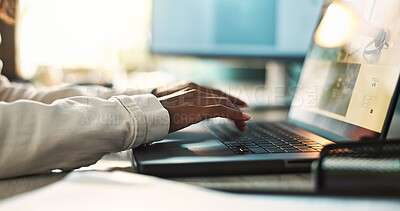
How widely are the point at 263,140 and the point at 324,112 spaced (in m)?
0.18

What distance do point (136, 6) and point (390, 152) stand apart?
1930 millimetres

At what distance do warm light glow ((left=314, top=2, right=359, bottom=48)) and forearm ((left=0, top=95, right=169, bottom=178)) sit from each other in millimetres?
403

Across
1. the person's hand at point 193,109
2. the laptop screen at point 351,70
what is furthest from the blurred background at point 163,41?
the person's hand at point 193,109

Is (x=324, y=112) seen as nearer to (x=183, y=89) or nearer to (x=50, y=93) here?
(x=183, y=89)

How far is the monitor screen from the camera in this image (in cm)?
127

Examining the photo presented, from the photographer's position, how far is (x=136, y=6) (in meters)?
2.12

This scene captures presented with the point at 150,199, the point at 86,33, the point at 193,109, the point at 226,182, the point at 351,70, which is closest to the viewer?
the point at 150,199

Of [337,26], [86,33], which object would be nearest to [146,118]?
[337,26]

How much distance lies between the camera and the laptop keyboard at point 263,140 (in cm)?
51

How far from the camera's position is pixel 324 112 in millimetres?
716

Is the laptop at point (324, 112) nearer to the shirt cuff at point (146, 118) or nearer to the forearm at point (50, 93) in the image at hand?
the shirt cuff at point (146, 118)

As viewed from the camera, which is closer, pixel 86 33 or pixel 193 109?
pixel 193 109

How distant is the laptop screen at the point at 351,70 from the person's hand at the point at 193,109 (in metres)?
0.17

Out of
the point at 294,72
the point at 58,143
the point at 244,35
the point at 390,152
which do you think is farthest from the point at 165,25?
the point at 390,152
